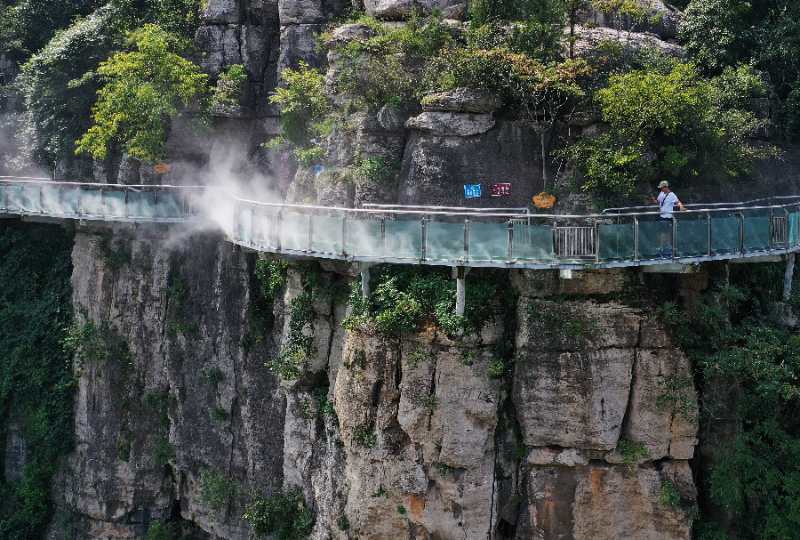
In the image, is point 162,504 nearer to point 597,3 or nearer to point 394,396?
point 394,396

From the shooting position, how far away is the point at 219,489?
977 inches

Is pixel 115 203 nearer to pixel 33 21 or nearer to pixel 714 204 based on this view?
pixel 33 21

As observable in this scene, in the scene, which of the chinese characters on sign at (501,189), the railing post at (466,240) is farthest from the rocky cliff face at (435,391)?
the railing post at (466,240)

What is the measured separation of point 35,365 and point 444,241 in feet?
53.5

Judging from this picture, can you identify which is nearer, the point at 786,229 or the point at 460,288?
the point at 460,288

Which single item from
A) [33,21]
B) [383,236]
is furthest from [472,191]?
[33,21]

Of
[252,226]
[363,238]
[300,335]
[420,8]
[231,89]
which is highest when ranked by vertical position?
[420,8]

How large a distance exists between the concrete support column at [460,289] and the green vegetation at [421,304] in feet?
0.42

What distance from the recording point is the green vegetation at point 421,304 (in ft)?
57.0

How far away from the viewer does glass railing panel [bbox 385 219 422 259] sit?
667 inches

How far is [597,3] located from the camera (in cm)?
2073

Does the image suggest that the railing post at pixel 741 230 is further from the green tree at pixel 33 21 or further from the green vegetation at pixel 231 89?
the green tree at pixel 33 21

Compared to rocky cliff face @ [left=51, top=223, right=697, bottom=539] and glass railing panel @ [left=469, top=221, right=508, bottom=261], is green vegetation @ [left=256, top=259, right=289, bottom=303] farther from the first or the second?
glass railing panel @ [left=469, top=221, right=508, bottom=261]

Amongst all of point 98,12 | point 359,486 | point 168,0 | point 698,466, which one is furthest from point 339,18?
point 698,466
